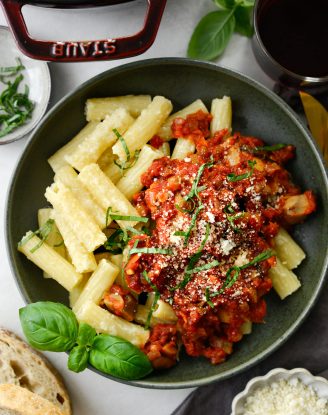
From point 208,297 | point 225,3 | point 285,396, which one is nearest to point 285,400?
point 285,396

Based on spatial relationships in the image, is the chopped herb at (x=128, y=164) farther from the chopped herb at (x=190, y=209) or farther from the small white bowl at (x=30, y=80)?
the small white bowl at (x=30, y=80)

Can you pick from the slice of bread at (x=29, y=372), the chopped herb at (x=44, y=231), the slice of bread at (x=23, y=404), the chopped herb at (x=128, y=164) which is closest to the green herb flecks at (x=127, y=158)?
the chopped herb at (x=128, y=164)

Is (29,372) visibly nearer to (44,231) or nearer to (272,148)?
(44,231)

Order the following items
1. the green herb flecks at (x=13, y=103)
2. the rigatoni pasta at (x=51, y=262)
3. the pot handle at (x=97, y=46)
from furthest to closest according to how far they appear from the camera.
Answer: the green herb flecks at (x=13, y=103), the rigatoni pasta at (x=51, y=262), the pot handle at (x=97, y=46)

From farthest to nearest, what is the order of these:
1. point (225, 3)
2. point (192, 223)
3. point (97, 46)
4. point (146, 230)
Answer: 1. point (225, 3)
2. point (146, 230)
3. point (192, 223)
4. point (97, 46)

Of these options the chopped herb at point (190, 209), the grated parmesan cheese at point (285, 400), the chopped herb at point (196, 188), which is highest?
the chopped herb at point (196, 188)

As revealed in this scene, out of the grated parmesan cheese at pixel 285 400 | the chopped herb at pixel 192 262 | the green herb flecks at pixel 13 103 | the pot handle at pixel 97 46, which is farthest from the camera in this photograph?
the green herb flecks at pixel 13 103

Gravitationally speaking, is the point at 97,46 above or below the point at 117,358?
above
